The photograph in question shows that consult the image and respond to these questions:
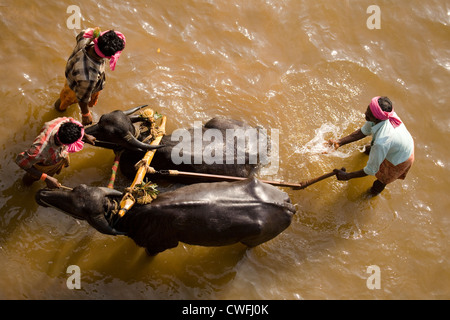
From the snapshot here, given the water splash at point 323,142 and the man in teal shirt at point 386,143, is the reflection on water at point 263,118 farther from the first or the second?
the man in teal shirt at point 386,143

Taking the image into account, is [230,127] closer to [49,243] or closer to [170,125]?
[170,125]

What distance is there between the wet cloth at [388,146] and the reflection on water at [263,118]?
101 centimetres

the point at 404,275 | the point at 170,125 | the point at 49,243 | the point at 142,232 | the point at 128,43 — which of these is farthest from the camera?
the point at 128,43

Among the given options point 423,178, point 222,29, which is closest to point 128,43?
point 222,29

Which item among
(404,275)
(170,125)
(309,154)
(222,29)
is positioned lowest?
(404,275)

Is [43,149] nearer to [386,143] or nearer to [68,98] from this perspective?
[68,98]

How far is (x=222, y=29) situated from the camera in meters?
7.72

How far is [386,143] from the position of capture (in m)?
5.72

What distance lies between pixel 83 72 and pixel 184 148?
5.40ft

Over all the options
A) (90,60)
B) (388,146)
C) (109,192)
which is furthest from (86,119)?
(388,146)

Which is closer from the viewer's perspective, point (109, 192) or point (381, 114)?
point (109, 192)

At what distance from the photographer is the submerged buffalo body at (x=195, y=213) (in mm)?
5090

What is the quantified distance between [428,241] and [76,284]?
516cm

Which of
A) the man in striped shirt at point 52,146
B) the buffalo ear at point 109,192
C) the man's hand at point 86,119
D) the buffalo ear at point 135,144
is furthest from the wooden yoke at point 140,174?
the man's hand at point 86,119
